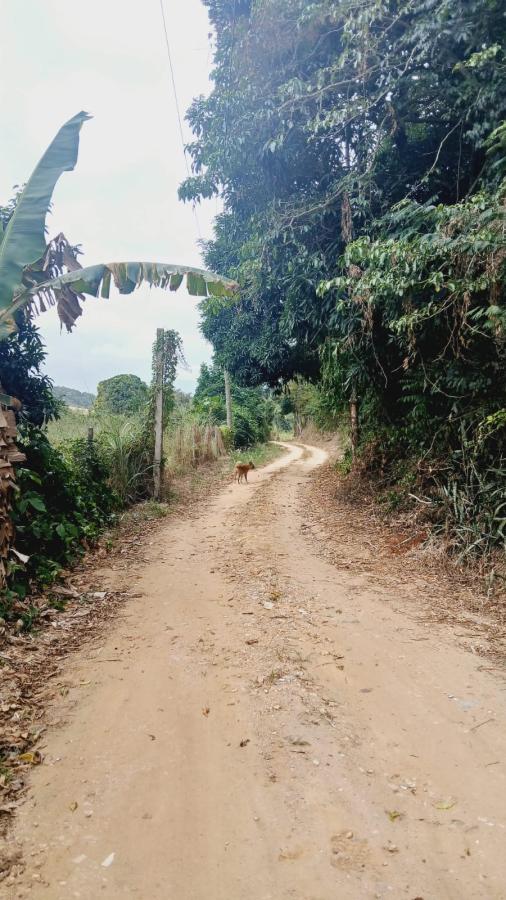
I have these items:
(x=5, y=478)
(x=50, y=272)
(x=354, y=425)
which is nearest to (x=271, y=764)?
(x=5, y=478)

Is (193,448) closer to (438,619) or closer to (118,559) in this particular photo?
(118,559)

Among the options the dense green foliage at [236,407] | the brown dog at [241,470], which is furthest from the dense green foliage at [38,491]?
the dense green foliage at [236,407]

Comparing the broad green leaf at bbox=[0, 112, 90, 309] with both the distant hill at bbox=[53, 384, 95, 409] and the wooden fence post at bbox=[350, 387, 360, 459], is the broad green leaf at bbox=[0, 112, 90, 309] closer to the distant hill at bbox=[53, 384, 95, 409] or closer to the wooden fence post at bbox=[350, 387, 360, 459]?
the distant hill at bbox=[53, 384, 95, 409]

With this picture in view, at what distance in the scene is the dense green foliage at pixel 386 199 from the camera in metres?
Result: 5.90

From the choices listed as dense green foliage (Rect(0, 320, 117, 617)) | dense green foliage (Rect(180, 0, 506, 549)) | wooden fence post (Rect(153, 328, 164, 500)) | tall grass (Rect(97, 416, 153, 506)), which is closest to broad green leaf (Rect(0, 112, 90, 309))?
dense green foliage (Rect(0, 320, 117, 617))

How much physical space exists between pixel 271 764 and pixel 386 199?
8.12m

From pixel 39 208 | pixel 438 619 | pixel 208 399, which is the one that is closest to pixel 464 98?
pixel 39 208

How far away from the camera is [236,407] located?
2745 cm

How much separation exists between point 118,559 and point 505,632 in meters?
4.84

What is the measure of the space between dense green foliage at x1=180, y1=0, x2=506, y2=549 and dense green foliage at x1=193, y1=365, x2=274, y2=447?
14315 millimetres

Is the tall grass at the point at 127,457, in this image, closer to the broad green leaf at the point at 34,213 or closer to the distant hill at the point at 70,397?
the distant hill at the point at 70,397

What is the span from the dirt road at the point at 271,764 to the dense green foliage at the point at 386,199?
9.43ft

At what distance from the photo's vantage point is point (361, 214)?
7.98m

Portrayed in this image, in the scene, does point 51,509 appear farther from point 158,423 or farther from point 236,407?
point 236,407
